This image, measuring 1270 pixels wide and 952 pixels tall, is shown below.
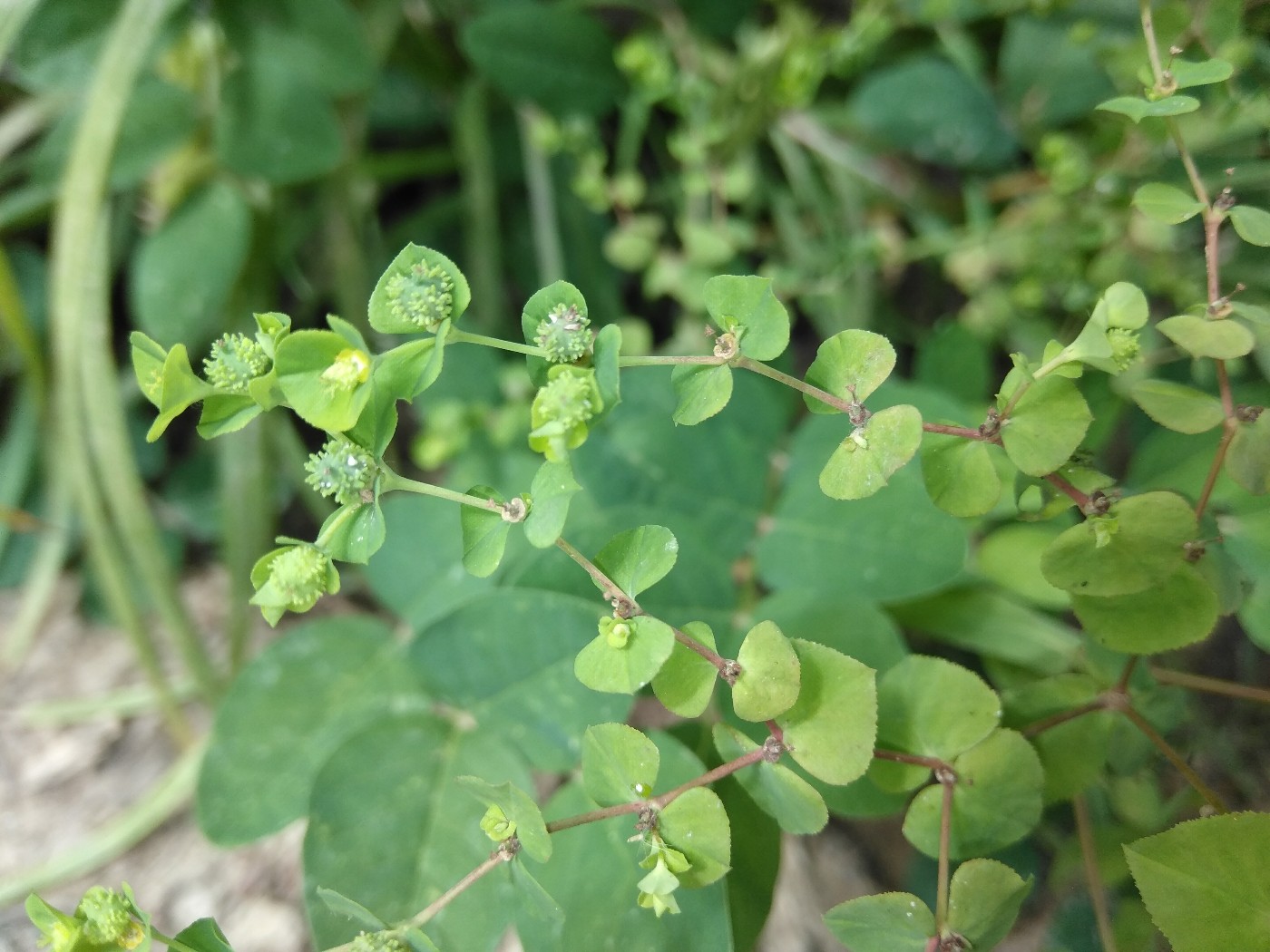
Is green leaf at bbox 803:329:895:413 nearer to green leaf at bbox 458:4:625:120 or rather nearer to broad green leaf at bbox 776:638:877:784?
broad green leaf at bbox 776:638:877:784

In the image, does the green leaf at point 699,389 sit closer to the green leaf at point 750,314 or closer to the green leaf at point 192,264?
the green leaf at point 750,314

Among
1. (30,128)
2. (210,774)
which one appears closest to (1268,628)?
(210,774)

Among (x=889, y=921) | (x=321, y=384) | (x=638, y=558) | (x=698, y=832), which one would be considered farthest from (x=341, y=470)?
(x=889, y=921)

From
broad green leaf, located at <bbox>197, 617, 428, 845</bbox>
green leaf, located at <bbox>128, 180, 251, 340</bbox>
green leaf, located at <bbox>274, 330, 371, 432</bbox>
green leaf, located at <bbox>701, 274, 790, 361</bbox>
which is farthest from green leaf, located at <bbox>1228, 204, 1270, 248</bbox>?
green leaf, located at <bbox>128, 180, 251, 340</bbox>

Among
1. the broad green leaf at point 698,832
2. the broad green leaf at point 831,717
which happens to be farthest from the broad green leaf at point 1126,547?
the broad green leaf at point 698,832

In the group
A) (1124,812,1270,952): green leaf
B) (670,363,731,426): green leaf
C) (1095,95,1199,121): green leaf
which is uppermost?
(1095,95,1199,121): green leaf

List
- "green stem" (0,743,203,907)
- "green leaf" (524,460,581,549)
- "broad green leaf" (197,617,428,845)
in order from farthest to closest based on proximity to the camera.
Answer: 1. "green stem" (0,743,203,907)
2. "broad green leaf" (197,617,428,845)
3. "green leaf" (524,460,581,549)
